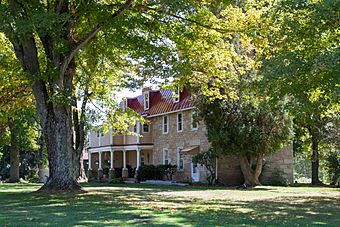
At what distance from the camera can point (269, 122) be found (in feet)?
80.0

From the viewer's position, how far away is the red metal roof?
32.7m

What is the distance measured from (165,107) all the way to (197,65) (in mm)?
16784

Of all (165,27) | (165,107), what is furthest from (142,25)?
(165,107)

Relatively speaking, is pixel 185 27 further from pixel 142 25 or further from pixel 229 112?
pixel 229 112

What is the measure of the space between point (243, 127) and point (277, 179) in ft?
23.5

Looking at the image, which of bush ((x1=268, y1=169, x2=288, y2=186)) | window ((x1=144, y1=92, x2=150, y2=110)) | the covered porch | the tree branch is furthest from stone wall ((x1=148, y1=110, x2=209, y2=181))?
the tree branch

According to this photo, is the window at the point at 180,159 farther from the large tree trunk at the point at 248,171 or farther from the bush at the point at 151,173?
the large tree trunk at the point at 248,171

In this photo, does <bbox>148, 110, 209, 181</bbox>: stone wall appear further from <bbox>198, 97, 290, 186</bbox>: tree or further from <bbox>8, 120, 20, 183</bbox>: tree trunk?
<bbox>8, 120, 20, 183</bbox>: tree trunk

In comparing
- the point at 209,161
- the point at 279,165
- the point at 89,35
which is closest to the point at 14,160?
the point at 209,161

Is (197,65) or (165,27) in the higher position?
(165,27)

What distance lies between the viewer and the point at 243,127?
24.0 meters

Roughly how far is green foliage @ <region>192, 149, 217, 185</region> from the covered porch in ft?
33.9

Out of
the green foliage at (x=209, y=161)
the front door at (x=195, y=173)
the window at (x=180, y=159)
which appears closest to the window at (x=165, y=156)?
the window at (x=180, y=159)

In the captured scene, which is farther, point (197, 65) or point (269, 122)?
point (269, 122)
